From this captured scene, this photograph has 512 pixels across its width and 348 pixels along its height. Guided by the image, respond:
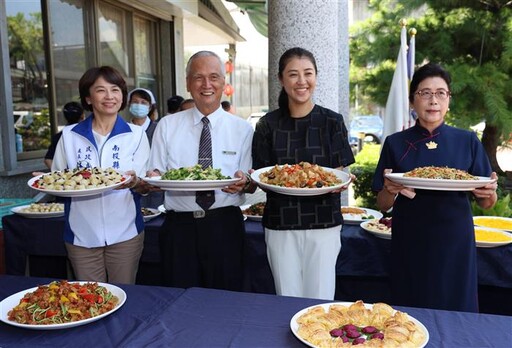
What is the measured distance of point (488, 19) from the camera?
17.1 ft

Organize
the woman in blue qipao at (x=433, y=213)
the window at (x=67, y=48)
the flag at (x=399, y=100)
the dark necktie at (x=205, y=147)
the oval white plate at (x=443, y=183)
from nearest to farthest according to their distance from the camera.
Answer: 1. the oval white plate at (x=443, y=183)
2. the woman in blue qipao at (x=433, y=213)
3. the dark necktie at (x=205, y=147)
4. the flag at (x=399, y=100)
5. the window at (x=67, y=48)

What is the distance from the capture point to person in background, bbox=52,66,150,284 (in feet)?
7.81

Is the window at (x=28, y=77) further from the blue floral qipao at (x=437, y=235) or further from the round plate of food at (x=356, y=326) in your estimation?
the round plate of food at (x=356, y=326)

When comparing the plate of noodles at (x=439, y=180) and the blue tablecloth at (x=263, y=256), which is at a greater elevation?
the plate of noodles at (x=439, y=180)

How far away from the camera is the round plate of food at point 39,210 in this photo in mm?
3393

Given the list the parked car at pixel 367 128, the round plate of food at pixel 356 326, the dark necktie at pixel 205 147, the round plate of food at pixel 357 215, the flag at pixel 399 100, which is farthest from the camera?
the parked car at pixel 367 128

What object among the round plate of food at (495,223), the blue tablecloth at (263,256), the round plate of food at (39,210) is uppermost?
the round plate of food at (39,210)

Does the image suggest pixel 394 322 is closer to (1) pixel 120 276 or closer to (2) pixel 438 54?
(1) pixel 120 276

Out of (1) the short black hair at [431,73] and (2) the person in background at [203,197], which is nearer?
(1) the short black hair at [431,73]

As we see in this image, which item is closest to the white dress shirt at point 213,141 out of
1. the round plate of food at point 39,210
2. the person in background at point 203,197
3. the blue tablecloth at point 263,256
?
the person in background at point 203,197

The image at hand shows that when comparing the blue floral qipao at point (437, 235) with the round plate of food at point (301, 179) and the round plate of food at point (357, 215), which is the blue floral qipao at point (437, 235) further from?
the round plate of food at point (357, 215)

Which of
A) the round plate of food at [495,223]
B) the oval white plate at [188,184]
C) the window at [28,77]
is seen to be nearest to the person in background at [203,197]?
the oval white plate at [188,184]

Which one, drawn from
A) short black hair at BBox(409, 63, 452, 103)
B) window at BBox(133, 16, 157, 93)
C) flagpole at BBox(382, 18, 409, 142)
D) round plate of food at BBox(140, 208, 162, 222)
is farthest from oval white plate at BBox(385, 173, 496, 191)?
window at BBox(133, 16, 157, 93)

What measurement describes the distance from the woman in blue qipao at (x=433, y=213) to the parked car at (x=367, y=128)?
12.1m
